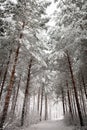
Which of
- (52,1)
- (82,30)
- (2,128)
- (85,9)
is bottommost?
(2,128)

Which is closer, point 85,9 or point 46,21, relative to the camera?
point 85,9

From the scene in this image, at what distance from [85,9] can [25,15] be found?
15.3 feet

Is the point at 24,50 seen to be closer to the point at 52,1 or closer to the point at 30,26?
the point at 30,26

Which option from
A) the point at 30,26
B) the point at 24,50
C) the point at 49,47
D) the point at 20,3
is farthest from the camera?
the point at 49,47

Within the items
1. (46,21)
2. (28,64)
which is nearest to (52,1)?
(46,21)

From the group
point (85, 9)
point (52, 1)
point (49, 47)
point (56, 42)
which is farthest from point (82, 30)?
point (49, 47)

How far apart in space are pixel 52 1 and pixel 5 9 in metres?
4.39

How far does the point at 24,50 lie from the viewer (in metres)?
11.5

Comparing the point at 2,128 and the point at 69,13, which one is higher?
the point at 69,13

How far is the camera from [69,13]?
28.8ft

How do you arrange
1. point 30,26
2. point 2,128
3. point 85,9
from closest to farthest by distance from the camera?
point 2,128 → point 85,9 → point 30,26

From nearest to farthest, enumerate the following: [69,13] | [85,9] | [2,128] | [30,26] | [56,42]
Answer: [2,128] → [85,9] → [69,13] → [30,26] → [56,42]

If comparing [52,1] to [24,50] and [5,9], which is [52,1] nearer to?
[5,9]

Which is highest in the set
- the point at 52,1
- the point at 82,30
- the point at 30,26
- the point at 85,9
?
the point at 52,1
